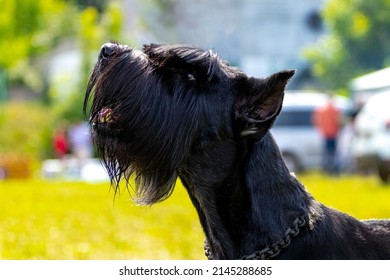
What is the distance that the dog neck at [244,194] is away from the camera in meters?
3.82

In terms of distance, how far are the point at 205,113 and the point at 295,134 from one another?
25.2 meters

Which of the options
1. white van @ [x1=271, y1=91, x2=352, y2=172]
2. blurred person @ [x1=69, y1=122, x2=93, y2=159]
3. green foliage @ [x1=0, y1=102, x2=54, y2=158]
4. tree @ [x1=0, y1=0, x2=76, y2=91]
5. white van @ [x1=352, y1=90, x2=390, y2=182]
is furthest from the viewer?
tree @ [x1=0, y1=0, x2=76, y2=91]

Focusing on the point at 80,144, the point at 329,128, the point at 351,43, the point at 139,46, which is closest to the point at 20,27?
the point at 80,144

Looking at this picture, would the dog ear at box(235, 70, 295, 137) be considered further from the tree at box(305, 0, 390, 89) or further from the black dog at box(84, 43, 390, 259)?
the tree at box(305, 0, 390, 89)

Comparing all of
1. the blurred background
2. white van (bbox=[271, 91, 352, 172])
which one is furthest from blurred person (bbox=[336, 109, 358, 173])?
white van (bbox=[271, 91, 352, 172])

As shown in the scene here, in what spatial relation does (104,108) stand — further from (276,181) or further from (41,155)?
(41,155)

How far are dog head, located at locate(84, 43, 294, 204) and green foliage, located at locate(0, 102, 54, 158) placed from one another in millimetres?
38904

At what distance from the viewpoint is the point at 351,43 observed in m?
51.2

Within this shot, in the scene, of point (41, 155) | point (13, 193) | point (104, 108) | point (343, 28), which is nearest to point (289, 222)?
point (104, 108)

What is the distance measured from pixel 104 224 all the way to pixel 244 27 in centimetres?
2926

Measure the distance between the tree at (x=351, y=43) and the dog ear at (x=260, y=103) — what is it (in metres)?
44.2

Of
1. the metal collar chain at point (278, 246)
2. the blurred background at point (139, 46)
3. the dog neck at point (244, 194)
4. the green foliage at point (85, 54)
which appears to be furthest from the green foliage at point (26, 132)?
the metal collar chain at point (278, 246)

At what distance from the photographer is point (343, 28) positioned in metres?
50.9

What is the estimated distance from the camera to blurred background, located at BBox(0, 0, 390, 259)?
35.3 feet
